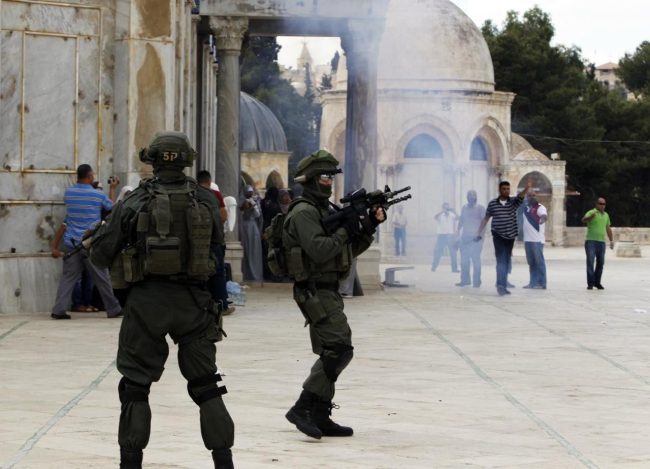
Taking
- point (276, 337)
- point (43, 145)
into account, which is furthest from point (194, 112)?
point (276, 337)

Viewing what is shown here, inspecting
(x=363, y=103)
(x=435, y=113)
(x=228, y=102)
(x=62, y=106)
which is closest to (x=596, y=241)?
(x=363, y=103)

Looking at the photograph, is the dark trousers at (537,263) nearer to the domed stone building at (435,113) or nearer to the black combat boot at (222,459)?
the black combat boot at (222,459)

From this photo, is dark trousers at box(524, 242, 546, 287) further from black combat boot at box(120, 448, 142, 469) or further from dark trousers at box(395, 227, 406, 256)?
black combat boot at box(120, 448, 142, 469)

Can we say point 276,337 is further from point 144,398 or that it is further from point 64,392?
point 144,398

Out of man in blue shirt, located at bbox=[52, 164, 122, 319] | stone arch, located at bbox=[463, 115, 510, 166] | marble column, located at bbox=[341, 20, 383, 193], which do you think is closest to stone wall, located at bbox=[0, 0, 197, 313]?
man in blue shirt, located at bbox=[52, 164, 122, 319]

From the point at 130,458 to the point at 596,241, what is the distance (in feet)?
50.2

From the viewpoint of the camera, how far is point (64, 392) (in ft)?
27.3

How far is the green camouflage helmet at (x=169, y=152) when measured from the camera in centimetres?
596

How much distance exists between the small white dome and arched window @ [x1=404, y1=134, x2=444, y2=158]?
1.57 meters

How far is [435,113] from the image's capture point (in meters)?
37.1

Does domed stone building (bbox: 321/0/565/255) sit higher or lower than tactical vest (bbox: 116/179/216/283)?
higher

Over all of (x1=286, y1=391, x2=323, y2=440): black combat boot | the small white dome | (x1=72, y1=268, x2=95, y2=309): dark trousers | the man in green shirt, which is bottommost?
(x1=286, y1=391, x2=323, y2=440): black combat boot

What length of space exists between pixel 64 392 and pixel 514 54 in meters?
54.8

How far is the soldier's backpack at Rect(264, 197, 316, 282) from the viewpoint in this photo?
705 centimetres
